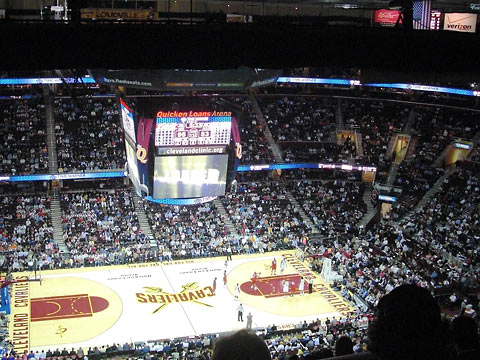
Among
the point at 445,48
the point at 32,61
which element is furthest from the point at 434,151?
the point at 32,61

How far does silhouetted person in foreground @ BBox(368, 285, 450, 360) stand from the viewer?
2.33m

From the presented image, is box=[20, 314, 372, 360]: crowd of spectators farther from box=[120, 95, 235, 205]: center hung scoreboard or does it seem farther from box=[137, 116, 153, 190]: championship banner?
box=[137, 116, 153, 190]: championship banner

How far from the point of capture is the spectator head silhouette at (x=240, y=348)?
2246 millimetres

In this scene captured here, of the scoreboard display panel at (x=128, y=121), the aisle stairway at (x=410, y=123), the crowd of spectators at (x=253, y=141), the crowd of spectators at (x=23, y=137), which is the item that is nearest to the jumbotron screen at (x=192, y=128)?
the scoreboard display panel at (x=128, y=121)

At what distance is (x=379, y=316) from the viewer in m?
2.43

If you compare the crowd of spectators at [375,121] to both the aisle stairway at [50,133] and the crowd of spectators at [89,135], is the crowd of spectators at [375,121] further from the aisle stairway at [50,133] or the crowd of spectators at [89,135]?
the aisle stairway at [50,133]

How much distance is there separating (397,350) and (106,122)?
1432 inches

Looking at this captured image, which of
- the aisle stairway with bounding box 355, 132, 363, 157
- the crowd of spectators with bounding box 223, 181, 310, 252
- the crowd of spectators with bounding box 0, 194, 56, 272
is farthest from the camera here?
the aisle stairway with bounding box 355, 132, 363, 157

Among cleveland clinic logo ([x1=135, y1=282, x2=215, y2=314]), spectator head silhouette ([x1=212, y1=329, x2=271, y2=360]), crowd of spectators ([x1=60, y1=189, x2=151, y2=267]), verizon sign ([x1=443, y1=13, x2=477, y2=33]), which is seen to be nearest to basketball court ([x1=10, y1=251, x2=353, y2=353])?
cleveland clinic logo ([x1=135, y1=282, x2=215, y2=314])

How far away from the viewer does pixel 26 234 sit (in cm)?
3030

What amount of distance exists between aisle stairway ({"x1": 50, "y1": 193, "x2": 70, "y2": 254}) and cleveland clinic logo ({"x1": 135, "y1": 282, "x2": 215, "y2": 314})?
18.1ft

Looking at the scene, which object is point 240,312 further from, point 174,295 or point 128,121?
point 128,121

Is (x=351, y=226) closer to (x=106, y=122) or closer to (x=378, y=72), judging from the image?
(x=106, y=122)

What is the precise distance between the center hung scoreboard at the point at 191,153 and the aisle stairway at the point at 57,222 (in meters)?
10.7
